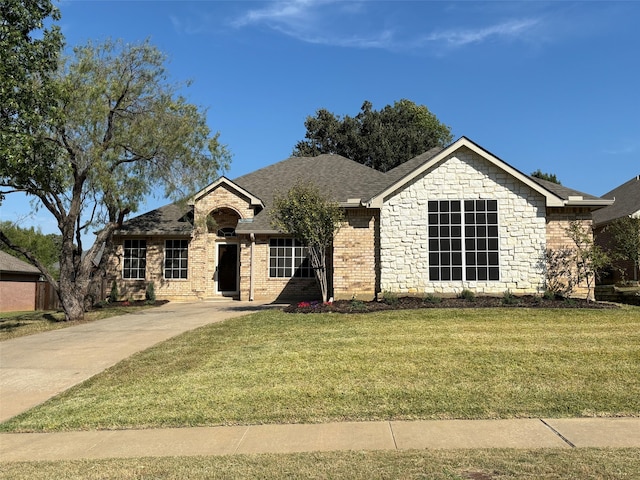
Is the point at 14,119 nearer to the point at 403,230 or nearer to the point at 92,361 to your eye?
the point at 92,361

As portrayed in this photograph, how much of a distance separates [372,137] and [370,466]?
3922 cm

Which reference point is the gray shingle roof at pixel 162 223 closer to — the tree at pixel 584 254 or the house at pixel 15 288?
the house at pixel 15 288

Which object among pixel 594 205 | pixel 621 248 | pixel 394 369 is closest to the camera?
pixel 394 369

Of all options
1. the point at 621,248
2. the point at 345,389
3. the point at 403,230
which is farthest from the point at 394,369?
the point at 621,248

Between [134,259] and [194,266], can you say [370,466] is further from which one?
[134,259]

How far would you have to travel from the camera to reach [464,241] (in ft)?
50.9

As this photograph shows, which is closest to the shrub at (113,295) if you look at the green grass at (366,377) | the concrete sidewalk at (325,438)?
the green grass at (366,377)

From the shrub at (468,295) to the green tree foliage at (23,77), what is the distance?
12.3m

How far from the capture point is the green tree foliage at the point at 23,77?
447 inches

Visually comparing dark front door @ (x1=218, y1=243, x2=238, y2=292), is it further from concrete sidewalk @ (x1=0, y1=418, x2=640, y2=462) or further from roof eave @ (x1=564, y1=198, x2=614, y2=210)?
concrete sidewalk @ (x1=0, y1=418, x2=640, y2=462)

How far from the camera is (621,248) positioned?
20.5 metres

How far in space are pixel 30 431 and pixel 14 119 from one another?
9457mm

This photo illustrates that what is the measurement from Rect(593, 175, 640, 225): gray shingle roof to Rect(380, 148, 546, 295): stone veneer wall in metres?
11.7

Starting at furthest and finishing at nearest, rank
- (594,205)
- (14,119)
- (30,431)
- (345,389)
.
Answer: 1. (594,205)
2. (14,119)
3. (345,389)
4. (30,431)
